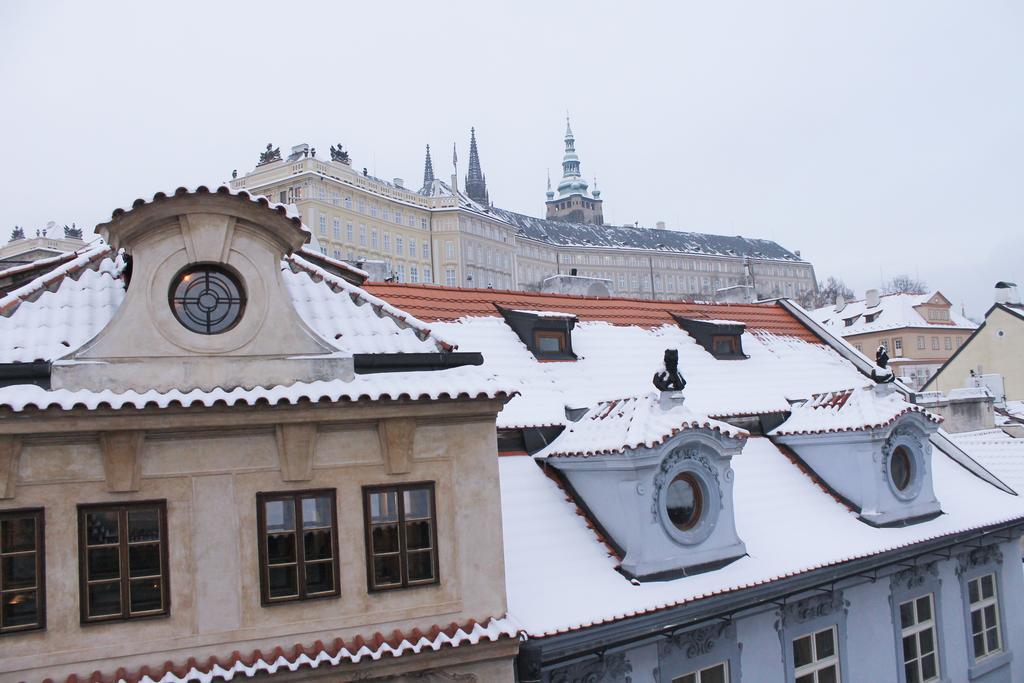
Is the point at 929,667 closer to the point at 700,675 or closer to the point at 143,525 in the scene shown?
the point at 700,675

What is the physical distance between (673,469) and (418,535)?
3.81 m

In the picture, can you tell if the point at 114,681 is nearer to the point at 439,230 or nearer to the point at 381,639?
the point at 381,639

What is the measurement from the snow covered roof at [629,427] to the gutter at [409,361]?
2.48 m

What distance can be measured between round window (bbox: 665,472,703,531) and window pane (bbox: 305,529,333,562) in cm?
473

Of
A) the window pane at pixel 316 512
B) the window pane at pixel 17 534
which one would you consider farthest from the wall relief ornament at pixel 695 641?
the window pane at pixel 17 534

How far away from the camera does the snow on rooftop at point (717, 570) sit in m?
9.81

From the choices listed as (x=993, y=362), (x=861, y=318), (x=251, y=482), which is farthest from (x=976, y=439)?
(x=861, y=318)

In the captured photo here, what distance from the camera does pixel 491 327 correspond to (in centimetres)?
1421

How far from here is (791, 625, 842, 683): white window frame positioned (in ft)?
40.3

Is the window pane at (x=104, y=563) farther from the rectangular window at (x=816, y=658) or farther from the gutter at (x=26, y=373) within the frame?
the rectangular window at (x=816, y=658)

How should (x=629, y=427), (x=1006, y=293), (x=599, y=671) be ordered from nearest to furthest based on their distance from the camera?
(x=599, y=671) → (x=629, y=427) → (x=1006, y=293)

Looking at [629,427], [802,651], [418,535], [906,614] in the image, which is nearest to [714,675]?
[802,651]

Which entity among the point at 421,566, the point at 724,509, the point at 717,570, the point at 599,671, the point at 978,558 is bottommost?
the point at 599,671

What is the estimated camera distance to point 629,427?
10.8 meters
